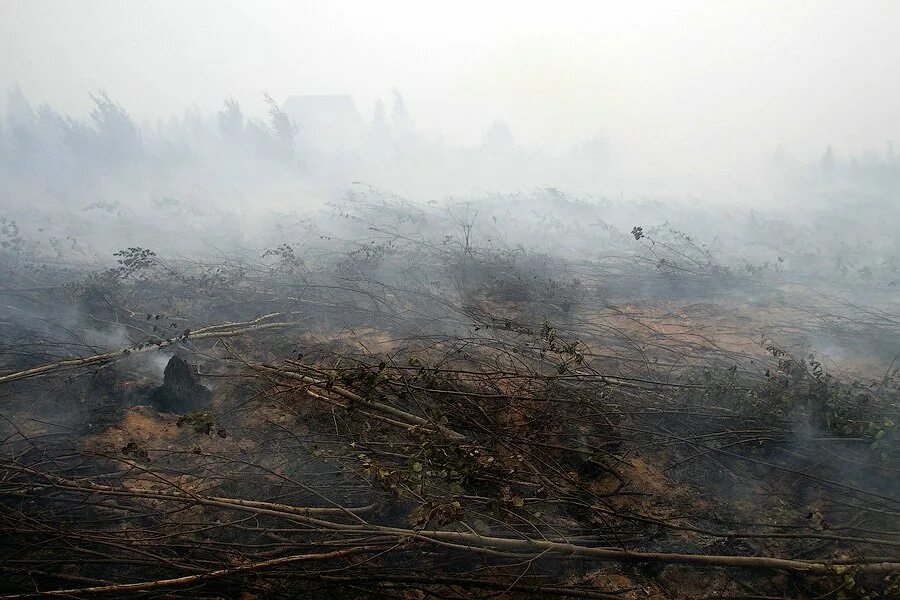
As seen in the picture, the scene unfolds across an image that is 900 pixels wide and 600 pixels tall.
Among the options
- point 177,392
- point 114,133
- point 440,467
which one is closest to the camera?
point 440,467

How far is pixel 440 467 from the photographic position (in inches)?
123

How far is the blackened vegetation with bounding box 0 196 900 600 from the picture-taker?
8.90ft

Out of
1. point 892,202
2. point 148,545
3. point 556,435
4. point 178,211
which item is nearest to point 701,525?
point 556,435

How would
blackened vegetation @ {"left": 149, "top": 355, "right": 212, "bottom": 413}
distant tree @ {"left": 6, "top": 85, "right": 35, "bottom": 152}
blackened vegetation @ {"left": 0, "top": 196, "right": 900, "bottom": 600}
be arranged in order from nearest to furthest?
blackened vegetation @ {"left": 0, "top": 196, "right": 900, "bottom": 600} < blackened vegetation @ {"left": 149, "top": 355, "right": 212, "bottom": 413} < distant tree @ {"left": 6, "top": 85, "right": 35, "bottom": 152}

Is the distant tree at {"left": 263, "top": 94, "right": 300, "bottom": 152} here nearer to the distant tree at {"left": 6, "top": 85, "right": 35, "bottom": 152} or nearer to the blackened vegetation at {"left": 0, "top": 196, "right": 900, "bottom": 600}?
the distant tree at {"left": 6, "top": 85, "right": 35, "bottom": 152}

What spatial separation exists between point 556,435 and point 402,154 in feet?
98.6

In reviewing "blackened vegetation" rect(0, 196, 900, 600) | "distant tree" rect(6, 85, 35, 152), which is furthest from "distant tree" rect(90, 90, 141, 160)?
"blackened vegetation" rect(0, 196, 900, 600)

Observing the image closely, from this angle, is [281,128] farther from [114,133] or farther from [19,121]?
[19,121]

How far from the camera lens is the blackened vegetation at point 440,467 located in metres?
2.71

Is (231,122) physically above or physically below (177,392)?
above

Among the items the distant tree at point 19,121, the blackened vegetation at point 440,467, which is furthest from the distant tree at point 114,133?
the blackened vegetation at point 440,467

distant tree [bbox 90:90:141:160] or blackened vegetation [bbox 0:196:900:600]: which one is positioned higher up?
distant tree [bbox 90:90:141:160]

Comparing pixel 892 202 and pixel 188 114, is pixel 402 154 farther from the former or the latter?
pixel 892 202

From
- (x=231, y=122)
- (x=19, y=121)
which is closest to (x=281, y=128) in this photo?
(x=231, y=122)
